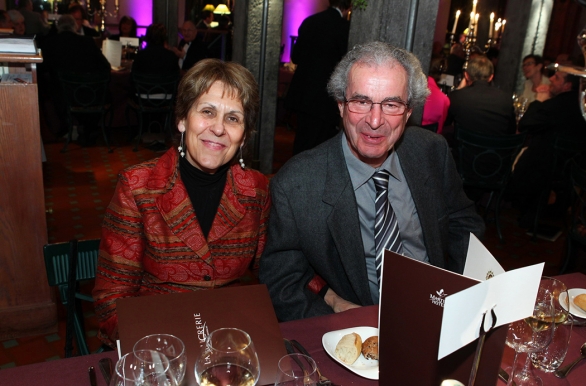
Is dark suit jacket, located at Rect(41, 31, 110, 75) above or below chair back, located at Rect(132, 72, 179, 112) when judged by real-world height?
above

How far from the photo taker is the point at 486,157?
14.9 ft

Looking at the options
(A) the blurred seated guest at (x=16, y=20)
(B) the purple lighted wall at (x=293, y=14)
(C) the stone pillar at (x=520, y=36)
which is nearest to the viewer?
(A) the blurred seated guest at (x=16, y=20)

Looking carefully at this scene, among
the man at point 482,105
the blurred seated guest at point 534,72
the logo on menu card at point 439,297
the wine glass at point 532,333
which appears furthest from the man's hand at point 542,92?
the logo on menu card at point 439,297

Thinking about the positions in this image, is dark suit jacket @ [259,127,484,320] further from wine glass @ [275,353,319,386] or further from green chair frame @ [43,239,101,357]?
wine glass @ [275,353,319,386]

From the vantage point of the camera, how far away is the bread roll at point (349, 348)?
1.36 m

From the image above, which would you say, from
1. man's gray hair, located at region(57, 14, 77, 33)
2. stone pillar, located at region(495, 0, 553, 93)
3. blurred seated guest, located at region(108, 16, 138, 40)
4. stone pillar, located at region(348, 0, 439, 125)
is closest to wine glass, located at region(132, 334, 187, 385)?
stone pillar, located at region(348, 0, 439, 125)

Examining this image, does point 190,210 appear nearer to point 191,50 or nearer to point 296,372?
point 296,372

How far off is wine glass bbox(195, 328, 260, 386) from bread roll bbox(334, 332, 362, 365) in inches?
13.7

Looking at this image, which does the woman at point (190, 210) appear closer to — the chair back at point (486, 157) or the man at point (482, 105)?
the chair back at point (486, 157)

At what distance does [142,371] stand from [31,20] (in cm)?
999

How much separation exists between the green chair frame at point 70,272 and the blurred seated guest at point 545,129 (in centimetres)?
417

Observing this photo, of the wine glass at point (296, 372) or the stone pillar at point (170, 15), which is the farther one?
the stone pillar at point (170, 15)

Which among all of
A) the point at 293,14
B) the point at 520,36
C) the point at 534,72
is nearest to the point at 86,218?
the point at 534,72

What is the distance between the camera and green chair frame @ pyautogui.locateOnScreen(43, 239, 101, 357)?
1.86 metres
